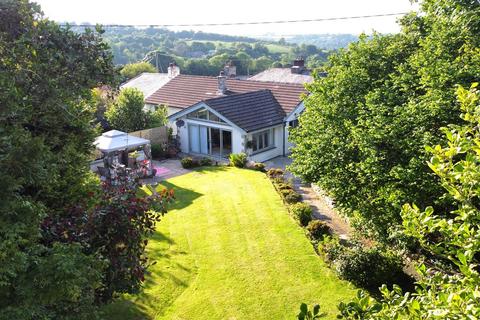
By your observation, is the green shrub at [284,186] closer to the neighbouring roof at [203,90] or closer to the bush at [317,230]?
the bush at [317,230]

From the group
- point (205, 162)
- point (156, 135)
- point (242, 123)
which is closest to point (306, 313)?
point (205, 162)

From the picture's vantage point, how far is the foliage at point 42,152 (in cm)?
538

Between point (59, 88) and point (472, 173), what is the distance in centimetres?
682

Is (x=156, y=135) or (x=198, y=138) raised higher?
(x=156, y=135)

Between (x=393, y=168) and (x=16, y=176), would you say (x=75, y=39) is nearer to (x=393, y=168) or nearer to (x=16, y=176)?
(x=16, y=176)

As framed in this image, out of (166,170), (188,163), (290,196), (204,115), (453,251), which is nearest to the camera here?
(453,251)

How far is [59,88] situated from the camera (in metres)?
7.61

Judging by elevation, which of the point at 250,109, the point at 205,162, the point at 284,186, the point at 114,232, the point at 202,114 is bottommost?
the point at 205,162

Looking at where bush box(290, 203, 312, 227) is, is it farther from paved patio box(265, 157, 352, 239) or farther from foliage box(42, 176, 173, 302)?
foliage box(42, 176, 173, 302)

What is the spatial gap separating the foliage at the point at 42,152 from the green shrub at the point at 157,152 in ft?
62.5

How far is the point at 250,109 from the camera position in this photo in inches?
1192

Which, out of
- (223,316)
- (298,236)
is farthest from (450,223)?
(298,236)

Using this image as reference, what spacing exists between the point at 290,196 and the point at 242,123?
33.3 feet

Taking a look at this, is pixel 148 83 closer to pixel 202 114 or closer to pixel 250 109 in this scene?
pixel 202 114
